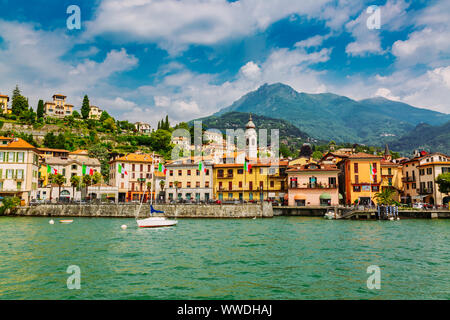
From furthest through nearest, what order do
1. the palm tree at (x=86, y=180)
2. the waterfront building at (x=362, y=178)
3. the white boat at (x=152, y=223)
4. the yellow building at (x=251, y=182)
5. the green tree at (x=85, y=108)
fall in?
the green tree at (x=85, y=108)
the palm tree at (x=86, y=180)
the yellow building at (x=251, y=182)
the waterfront building at (x=362, y=178)
the white boat at (x=152, y=223)

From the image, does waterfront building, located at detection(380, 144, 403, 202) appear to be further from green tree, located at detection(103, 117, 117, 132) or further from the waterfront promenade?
green tree, located at detection(103, 117, 117, 132)

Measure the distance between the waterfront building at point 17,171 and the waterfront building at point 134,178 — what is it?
69.3 ft

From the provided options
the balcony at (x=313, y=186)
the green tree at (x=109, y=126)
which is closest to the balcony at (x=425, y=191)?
the balcony at (x=313, y=186)

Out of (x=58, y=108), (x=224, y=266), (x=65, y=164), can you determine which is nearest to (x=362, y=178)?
(x=224, y=266)

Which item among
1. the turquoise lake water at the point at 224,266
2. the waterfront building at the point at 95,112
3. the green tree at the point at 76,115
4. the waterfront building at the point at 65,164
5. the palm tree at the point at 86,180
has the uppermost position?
the waterfront building at the point at 95,112

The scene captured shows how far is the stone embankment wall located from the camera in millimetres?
56406

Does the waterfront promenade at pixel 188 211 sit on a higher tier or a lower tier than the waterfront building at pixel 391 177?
lower

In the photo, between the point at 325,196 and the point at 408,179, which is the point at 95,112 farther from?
the point at 408,179

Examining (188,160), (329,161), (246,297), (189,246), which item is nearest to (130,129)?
(188,160)

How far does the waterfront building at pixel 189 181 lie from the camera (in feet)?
239

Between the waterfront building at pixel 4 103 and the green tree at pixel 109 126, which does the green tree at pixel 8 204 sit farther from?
the waterfront building at pixel 4 103

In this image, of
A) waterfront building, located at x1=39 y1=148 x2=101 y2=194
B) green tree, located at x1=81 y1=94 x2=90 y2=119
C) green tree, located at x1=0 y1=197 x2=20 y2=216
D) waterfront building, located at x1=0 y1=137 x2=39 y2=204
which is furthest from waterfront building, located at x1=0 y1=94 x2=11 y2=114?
green tree, located at x1=0 y1=197 x2=20 y2=216

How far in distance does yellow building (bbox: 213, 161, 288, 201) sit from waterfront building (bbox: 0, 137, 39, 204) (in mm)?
36402

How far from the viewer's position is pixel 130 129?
161 metres
